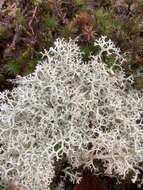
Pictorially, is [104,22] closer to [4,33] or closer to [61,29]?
[61,29]

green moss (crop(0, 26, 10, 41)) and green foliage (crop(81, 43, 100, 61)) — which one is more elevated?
green moss (crop(0, 26, 10, 41))

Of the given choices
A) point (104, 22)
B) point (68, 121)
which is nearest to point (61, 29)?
point (104, 22)

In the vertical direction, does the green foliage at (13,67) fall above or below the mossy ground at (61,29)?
below

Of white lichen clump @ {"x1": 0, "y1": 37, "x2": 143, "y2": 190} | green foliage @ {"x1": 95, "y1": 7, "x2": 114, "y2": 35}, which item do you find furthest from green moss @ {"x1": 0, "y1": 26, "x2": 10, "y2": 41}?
green foliage @ {"x1": 95, "y1": 7, "x2": 114, "y2": 35}

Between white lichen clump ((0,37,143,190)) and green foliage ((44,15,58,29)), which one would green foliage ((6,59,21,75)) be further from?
A: green foliage ((44,15,58,29))

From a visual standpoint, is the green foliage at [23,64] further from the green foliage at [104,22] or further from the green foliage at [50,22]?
the green foliage at [104,22]

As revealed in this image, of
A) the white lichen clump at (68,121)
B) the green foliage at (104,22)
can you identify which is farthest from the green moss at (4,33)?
the green foliage at (104,22)

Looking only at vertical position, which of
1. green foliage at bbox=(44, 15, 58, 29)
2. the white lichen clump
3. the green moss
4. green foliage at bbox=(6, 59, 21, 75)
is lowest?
the white lichen clump

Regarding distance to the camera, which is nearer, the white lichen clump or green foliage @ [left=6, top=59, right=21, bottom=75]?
the white lichen clump

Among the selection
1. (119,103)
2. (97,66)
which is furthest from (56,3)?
(119,103)
